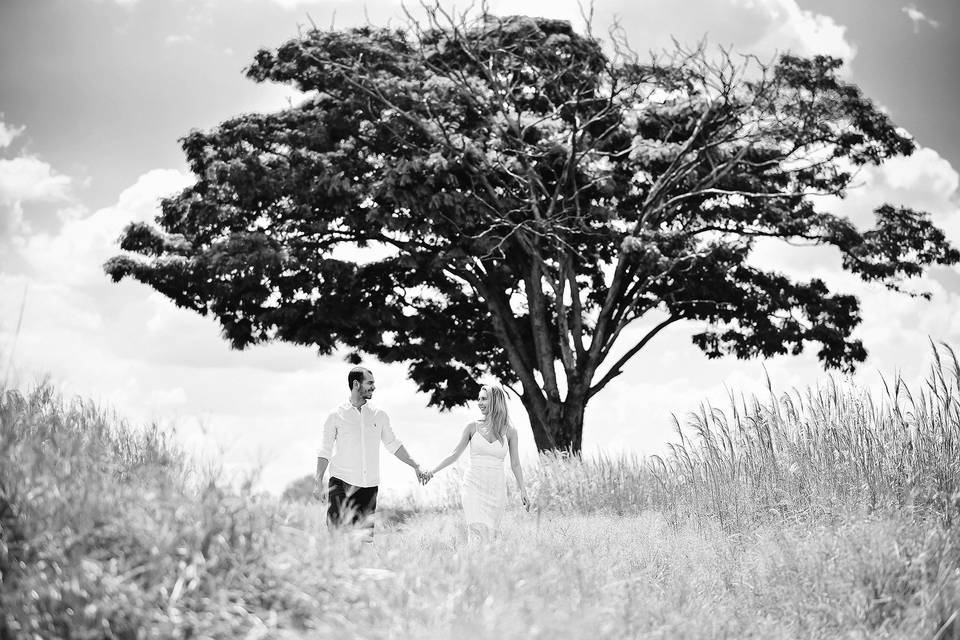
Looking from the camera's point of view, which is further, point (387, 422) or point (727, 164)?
point (727, 164)

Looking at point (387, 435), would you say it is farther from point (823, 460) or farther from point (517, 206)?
point (517, 206)

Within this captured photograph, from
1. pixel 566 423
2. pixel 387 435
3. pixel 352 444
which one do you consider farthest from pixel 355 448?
pixel 566 423

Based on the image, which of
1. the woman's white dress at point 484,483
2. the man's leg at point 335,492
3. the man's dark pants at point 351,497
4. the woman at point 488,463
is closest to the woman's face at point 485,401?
the woman at point 488,463

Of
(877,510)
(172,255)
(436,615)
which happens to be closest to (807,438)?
(877,510)

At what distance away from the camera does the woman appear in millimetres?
7969

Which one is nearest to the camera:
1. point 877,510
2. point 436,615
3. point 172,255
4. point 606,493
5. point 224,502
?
point 436,615

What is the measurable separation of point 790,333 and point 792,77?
6.12 metres

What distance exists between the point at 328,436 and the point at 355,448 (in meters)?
0.28

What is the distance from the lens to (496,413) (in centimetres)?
808

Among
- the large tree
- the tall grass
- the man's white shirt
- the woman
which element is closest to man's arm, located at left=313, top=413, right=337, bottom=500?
the man's white shirt

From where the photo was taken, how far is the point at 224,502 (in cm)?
440

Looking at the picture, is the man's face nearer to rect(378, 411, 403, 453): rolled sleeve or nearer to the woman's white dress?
rect(378, 411, 403, 453): rolled sleeve

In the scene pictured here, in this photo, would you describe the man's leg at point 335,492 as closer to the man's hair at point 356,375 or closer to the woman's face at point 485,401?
the man's hair at point 356,375

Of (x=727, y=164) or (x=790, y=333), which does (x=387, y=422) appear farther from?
(x=790, y=333)
